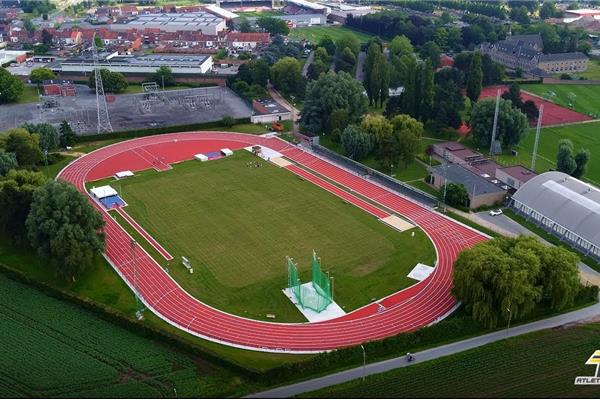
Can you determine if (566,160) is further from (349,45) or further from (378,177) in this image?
(349,45)

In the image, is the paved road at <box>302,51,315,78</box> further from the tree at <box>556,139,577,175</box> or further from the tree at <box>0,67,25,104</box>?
the tree at <box>556,139,577,175</box>

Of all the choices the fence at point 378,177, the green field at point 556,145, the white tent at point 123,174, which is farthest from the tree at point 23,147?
the green field at point 556,145

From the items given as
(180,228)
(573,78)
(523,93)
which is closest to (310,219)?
(180,228)

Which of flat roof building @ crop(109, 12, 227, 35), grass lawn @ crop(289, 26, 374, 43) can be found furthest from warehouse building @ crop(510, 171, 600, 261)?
flat roof building @ crop(109, 12, 227, 35)

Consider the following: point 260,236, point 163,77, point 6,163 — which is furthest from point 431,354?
point 163,77

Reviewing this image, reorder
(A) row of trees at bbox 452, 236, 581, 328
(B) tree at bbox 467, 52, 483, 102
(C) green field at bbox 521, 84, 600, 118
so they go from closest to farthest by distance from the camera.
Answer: (A) row of trees at bbox 452, 236, 581, 328 < (B) tree at bbox 467, 52, 483, 102 < (C) green field at bbox 521, 84, 600, 118

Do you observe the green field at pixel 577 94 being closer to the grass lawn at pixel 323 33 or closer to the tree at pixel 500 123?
the tree at pixel 500 123
